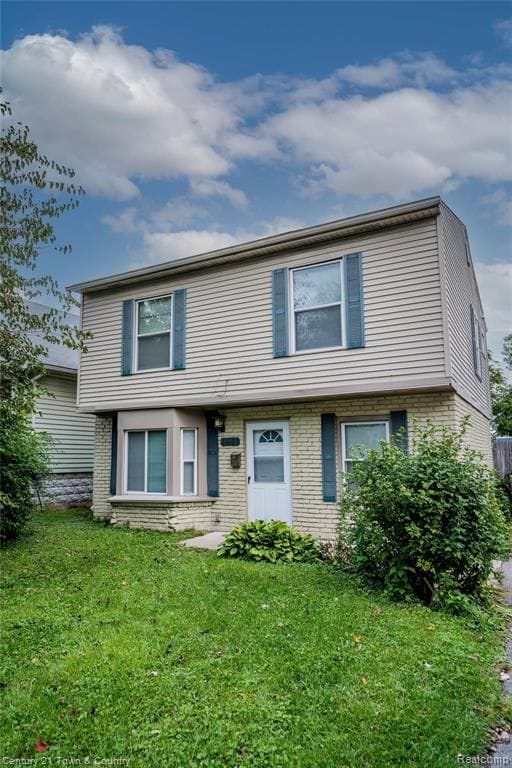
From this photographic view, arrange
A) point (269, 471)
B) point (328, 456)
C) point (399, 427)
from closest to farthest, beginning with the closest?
point (399, 427)
point (328, 456)
point (269, 471)

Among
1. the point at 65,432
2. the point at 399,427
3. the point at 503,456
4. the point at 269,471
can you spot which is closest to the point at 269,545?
the point at 269,471

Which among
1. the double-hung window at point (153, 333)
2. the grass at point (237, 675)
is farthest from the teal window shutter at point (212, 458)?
the grass at point (237, 675)

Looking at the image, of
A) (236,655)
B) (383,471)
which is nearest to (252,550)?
(383,471)

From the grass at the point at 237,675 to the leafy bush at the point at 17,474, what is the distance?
81.7 inches

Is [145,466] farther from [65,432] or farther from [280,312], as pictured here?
[65,432]

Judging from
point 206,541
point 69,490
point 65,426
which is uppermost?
point 65,426

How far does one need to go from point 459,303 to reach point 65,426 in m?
10.6

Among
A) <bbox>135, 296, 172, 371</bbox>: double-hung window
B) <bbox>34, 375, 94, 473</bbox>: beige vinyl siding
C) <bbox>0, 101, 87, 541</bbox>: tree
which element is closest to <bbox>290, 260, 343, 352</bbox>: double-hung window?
<bbox>135, 296, 172, 371</bbox>: double-hung window

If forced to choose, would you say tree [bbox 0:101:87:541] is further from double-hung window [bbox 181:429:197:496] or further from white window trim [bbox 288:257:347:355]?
double-hung window [bbox 181:429:197:496]

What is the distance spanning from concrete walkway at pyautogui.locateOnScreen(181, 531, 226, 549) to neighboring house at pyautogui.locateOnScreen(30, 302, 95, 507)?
558cm

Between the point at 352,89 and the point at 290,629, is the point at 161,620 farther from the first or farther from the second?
the point at 352,89

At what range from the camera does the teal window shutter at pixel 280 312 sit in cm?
884

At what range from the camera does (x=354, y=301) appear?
8.22 meters

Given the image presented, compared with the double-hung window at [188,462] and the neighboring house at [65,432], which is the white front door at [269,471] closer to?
the double-hung window at [188,462]
